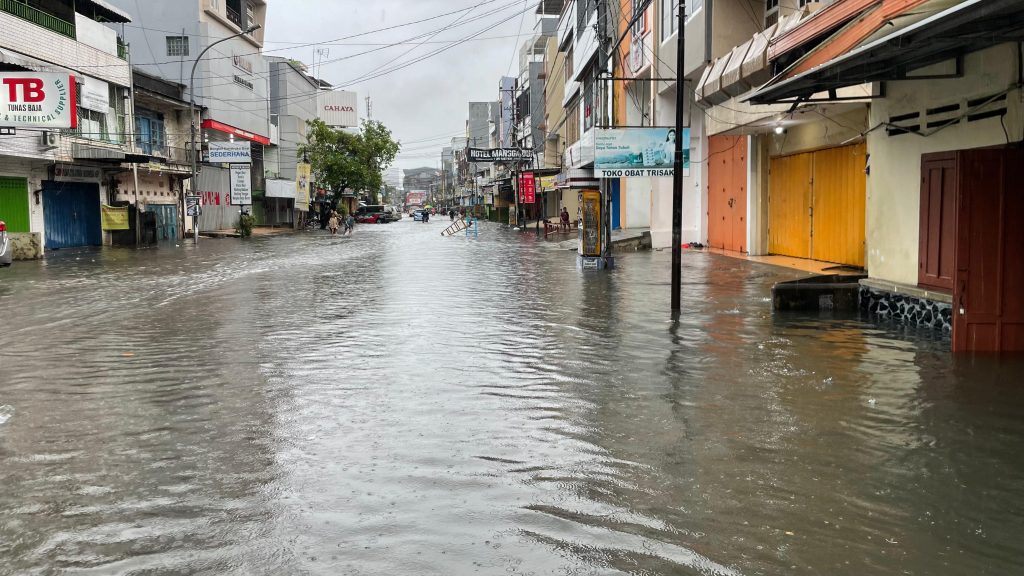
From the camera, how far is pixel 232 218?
57344 mm

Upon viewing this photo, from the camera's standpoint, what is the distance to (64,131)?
33344mm

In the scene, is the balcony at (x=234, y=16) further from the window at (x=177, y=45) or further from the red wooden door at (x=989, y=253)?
the red wooden door at (x=989, y=253)

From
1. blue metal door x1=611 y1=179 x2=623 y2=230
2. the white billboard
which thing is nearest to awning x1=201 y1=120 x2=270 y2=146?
blue metal door x1=611 y1=179 x2=623 y2=230

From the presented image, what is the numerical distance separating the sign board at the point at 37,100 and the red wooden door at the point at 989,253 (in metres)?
24.5

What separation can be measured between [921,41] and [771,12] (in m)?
13.4

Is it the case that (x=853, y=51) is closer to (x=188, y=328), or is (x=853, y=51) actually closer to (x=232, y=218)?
(x=188, y=328)

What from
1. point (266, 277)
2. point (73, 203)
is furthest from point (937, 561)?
point (73, 203)

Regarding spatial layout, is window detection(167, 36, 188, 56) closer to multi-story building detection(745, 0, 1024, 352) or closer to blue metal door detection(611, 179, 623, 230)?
blue metal door detection(611, 179, 623, 230)

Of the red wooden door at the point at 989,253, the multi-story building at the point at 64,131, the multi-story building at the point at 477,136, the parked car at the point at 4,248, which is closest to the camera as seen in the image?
the red wooden door at the point at 989,253

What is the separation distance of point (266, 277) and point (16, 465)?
53.3ft

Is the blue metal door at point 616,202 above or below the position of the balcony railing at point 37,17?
below

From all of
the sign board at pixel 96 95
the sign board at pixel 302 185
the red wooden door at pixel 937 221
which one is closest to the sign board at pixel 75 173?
the sign board at pixel 96 95

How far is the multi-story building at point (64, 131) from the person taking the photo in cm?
2875

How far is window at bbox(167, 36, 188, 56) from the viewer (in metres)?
53.8
